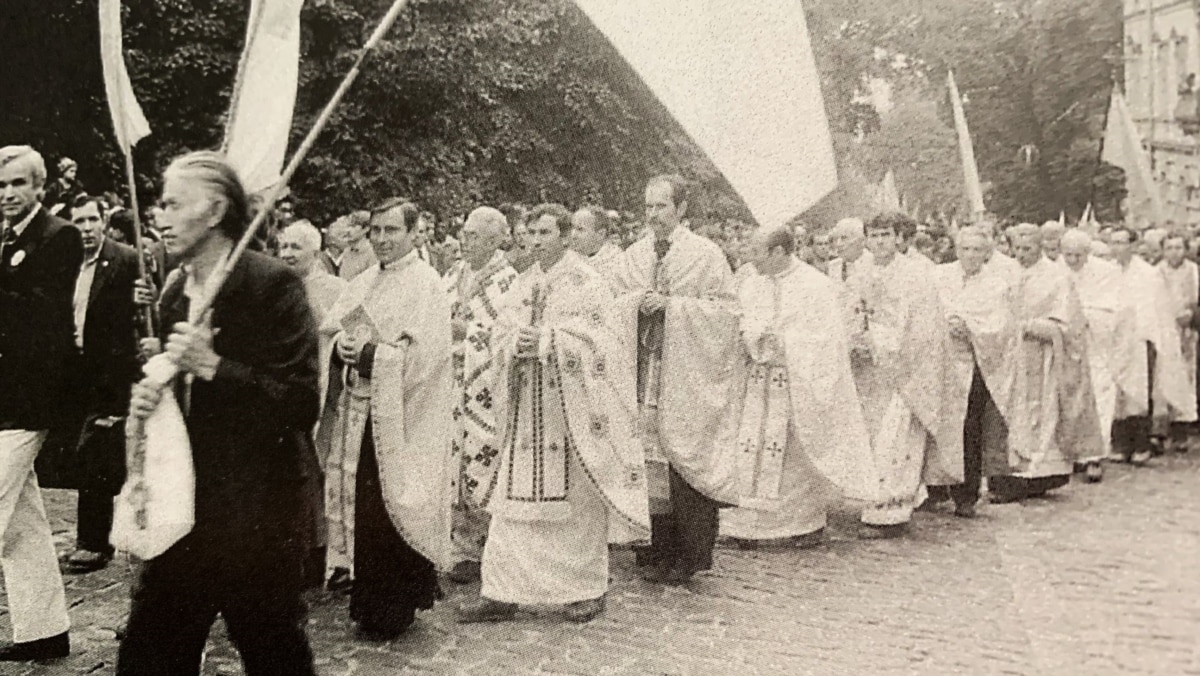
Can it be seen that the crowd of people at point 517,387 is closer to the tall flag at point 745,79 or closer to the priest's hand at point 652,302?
the priest's hand at point 652,302

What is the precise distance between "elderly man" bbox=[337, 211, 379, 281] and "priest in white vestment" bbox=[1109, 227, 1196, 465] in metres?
2.46

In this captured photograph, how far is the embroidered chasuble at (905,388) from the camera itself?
5.09m

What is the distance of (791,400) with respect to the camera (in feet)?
16.5

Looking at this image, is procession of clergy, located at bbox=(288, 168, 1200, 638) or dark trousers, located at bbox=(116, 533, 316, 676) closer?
dark trousers, located at bbox=(116, 533, 316, 676)

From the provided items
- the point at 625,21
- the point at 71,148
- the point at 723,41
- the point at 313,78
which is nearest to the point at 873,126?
the point at 723,41

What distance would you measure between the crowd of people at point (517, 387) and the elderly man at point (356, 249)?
1 centimetres

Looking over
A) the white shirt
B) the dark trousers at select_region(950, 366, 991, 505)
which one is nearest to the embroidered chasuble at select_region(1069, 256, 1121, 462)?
the dark trousers at select_region(950, 366, 991, 505)

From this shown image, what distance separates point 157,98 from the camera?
3.48 meters

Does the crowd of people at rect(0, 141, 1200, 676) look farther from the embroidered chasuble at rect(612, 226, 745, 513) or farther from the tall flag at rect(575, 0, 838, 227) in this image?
the tall flag at rect(575, 0, 838, 227)

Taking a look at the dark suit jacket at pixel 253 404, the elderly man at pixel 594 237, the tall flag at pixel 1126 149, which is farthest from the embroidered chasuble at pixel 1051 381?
the dark suit jacket at pixel 253 404

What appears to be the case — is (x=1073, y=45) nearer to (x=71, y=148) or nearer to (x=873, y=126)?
(x=873, y=126)

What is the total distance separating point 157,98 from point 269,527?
1496 millimetres

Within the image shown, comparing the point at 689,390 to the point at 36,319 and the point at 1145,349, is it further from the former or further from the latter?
the point at 36,319

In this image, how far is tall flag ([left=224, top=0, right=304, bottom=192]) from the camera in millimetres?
3258
